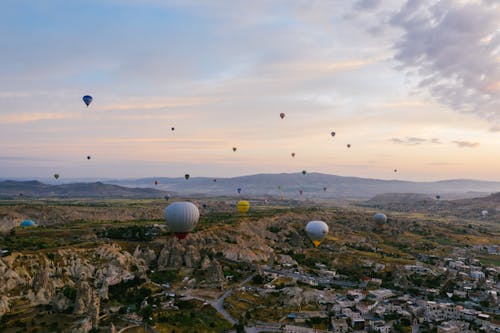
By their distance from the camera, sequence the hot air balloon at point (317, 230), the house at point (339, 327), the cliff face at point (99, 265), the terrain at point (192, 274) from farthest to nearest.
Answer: the hot air balloon at point (317, 230), the cliff face at point (99, 265), the house at point (339, 327), the terrain at point (192, 274)

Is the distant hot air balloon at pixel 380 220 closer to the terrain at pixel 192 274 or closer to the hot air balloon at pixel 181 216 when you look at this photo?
the terrain at pixel 192 274

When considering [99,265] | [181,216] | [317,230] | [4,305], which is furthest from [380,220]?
[4,305]

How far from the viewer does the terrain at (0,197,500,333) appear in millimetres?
63219

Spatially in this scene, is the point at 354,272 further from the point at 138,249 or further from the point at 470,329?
the point at 138,249

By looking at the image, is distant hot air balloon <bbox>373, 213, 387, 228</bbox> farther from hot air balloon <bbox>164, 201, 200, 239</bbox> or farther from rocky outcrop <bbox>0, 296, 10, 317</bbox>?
rocky outcrop <bbox>0, 296, 10, 317</bbox>

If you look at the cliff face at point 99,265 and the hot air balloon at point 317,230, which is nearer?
the cliff face at point 99,265

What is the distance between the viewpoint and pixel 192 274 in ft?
287

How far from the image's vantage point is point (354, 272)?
104500 mm

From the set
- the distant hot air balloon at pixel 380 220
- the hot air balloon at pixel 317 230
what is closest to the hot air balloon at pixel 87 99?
the hot air balloon at pixel 317 230

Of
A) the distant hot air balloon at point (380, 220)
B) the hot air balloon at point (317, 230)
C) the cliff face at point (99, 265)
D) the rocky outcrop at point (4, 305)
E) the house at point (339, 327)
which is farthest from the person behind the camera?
the distant hot air balloon at point (380, 220)

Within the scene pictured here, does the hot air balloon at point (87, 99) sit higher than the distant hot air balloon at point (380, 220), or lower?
higher

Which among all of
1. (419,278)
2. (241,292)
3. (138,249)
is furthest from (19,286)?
(419,278)

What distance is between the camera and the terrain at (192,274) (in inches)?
2489

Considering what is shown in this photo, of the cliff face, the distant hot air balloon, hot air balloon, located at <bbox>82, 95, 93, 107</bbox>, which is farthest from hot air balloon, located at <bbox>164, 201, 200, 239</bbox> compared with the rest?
the distant hot air balloon
